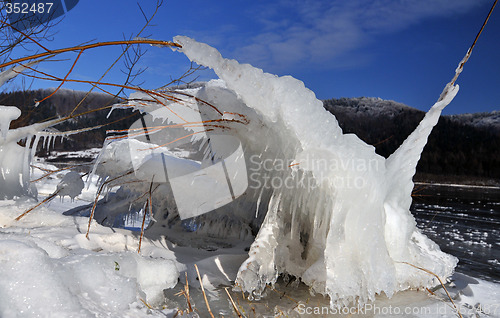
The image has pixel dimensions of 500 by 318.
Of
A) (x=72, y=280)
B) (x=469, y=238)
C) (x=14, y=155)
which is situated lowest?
(x=469, y=238)

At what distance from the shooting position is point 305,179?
8.64 ft

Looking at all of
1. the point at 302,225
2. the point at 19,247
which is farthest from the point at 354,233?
the point at 19,247

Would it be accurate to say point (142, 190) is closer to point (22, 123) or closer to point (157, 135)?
point (157, 135)

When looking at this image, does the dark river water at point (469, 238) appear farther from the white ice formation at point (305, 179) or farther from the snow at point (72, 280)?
the snow at point (72, 280)

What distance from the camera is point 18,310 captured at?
4.34 ft

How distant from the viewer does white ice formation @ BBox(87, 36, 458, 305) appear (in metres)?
2.15

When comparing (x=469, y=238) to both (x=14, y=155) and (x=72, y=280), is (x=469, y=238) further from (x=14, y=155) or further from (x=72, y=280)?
(x=14, y=155)

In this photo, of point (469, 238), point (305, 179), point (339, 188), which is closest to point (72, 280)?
point (339, 188)

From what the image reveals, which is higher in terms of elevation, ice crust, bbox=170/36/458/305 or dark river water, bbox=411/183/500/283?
ice crust, bbox=170/36/458/305

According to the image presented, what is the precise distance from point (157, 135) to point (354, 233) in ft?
7.73

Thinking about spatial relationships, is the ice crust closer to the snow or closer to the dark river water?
the snow

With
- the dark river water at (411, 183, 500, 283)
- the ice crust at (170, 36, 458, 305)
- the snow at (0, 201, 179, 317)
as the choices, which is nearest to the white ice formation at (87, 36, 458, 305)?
the ice crust at (170, 36, 458, 305)

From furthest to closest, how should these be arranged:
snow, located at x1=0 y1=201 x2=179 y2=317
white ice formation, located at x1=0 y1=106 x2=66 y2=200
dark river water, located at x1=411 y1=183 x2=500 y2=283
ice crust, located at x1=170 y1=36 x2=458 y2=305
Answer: dark river water, located at x1=411 y1=183 x2=500 y2=283 → white ice formation, located at x1=0 y1=106 x2=66 y2=200 → ice crust, located at x1=170 y1=36 x2=458 y2=305 → snow, located at x1=0 y1=201 x2=179 y2=317

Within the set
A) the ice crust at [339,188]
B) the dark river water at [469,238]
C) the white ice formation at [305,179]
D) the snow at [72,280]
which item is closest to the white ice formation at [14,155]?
the white ice formation at [305,179]
